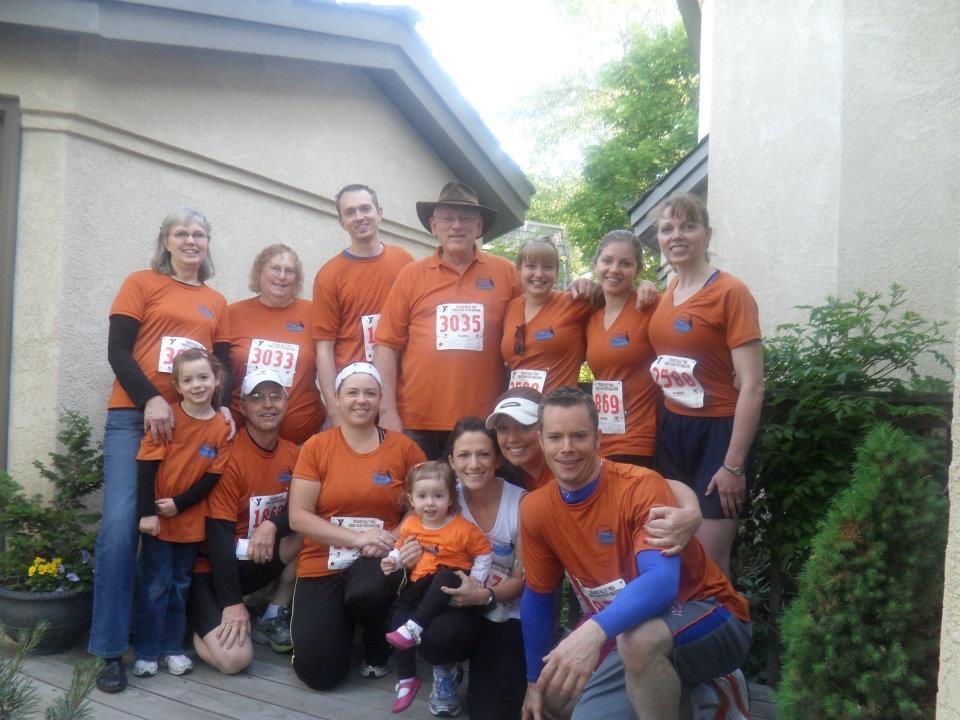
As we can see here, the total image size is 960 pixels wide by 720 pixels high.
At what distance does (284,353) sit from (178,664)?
162cm

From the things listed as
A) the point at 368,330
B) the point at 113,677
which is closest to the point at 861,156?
the point at 368,330

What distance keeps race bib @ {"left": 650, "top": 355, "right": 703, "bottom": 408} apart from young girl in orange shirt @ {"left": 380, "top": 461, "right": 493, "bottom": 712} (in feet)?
3.31

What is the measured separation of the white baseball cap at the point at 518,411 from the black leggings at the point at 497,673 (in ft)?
2.89

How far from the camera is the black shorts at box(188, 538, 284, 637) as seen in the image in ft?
12.7

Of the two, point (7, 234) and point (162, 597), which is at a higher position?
point (7, 234)

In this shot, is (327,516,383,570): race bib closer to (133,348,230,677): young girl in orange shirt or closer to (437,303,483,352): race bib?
(133,348,230,677): young girl in orange shirt

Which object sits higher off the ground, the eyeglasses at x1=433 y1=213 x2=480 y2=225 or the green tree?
the green tree

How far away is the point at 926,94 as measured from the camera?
17.9 ft

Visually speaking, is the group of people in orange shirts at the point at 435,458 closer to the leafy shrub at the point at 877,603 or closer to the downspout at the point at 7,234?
the leafy shrub at the point at 877,603

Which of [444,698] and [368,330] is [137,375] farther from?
[444,698]

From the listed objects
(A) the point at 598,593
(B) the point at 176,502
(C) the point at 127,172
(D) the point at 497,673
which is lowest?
(D) the point at 497,673

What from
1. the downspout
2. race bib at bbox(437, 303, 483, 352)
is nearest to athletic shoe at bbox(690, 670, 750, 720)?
race bib at bbox(437, 303, 483, 352)

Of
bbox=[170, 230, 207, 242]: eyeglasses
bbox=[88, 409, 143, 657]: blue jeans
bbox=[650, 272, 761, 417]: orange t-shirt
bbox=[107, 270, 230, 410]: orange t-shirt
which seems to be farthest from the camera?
bbox=[170, 230, 207, 242]: eyeglasses

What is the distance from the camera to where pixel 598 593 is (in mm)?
2846
